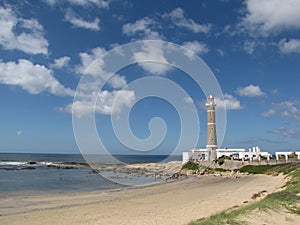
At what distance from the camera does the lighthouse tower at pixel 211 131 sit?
5485 cm

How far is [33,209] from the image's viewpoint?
17.5 m

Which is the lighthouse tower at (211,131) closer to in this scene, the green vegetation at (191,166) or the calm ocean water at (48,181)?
the green vegetation at (191,166)

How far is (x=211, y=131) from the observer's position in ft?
183

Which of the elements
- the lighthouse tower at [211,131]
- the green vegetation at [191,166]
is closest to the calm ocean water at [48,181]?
the green vegetation at [191,166]

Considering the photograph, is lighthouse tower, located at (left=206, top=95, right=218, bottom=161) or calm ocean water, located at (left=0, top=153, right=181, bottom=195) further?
lighthouse tower, located at (left=206, top=95, right=218, bottom=161)

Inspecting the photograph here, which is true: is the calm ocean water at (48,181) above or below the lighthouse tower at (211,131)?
below

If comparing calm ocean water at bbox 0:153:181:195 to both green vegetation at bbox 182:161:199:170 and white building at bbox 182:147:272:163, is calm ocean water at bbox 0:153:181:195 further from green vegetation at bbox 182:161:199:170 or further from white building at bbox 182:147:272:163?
white building at bbox 182:147:272:163

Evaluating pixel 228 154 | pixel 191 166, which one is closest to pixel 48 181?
pixel 191 166

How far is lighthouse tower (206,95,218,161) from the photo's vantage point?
5485 cm

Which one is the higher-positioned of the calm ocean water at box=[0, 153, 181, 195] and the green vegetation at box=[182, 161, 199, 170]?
the green vegetation at box=[182, 161, 199, 170]

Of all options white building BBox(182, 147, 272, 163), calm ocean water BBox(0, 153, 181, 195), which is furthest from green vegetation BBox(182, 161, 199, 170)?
calm ocean water BBox(0, 153, 181, 195)

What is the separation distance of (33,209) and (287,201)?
12.8 m

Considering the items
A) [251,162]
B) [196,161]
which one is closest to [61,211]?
[251,162]

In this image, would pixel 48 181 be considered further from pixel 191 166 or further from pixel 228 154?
pixel 228 154
